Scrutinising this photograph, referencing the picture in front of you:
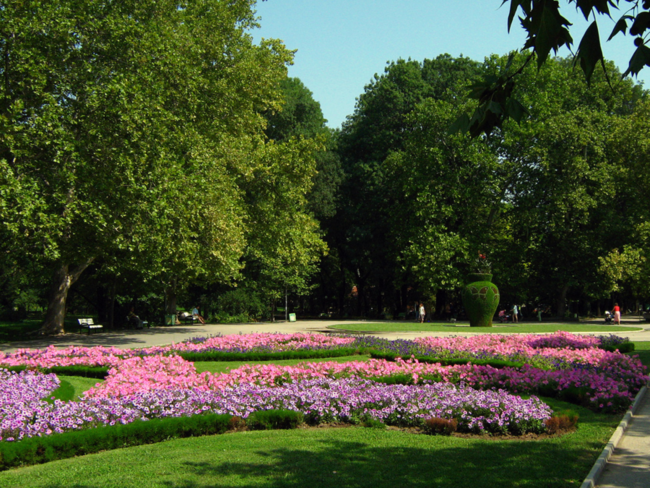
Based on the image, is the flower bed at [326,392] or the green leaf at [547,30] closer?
the green leaf at [547,30]

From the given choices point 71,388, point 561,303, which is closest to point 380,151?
point 561,303

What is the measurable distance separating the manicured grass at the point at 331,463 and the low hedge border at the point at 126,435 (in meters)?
0.17

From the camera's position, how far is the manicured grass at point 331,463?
5066mm

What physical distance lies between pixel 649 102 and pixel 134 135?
34381mm

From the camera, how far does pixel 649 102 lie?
37.0 meters

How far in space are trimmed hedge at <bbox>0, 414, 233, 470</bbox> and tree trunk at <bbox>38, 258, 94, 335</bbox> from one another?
57.3ft

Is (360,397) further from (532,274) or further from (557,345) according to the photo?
(532,274)

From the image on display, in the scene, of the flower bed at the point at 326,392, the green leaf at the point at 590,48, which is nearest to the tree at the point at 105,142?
the flower bed at the point at 326,392

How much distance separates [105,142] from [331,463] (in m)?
14.7

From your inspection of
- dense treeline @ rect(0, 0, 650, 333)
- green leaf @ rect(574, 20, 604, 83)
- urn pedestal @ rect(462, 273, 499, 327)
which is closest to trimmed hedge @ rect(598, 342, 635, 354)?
dense treeline @ rect(0, 0, 650, 333)

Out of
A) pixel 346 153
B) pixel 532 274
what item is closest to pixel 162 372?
pixel 532 274

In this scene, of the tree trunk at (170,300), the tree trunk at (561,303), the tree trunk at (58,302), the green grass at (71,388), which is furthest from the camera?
the tree trunk at (561,303)

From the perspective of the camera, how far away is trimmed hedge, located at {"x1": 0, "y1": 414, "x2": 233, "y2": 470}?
5832mm

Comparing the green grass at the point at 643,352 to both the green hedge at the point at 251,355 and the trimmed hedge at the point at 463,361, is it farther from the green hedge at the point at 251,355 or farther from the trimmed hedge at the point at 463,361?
the green hedge at the point at 251,355
